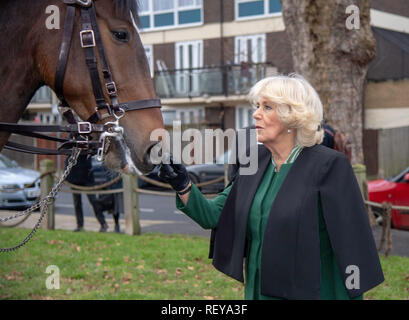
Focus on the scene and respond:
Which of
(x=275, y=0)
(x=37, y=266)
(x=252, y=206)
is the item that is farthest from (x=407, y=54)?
(x=252, y=206)

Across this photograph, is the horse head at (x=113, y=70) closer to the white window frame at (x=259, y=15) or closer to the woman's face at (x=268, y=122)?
the woman's face at (x=268, y=122)

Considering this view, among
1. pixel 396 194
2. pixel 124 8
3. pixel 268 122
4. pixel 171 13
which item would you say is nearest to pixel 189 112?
pixel 171 13

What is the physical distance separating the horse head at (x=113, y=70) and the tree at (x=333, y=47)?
594 centimetres

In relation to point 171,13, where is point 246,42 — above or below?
below

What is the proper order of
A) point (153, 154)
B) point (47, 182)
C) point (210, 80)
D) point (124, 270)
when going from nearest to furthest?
point (153, 154), point (124, 270), point (47, 182), point (210, 80)

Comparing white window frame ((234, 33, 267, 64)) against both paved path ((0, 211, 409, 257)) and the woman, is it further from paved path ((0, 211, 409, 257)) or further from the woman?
the woman

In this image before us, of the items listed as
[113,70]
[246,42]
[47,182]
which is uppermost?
[246,42]

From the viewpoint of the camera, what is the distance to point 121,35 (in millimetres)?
2369

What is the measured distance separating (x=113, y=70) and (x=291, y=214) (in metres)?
1.18

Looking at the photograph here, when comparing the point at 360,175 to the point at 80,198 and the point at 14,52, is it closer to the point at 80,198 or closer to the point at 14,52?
the point at 80,198

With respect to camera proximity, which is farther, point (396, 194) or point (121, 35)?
point (396, 194)

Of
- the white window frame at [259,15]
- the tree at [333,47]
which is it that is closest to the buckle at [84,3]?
the tree at [333,47]

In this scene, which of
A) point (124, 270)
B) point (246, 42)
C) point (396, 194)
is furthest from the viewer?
point (246, 42)
